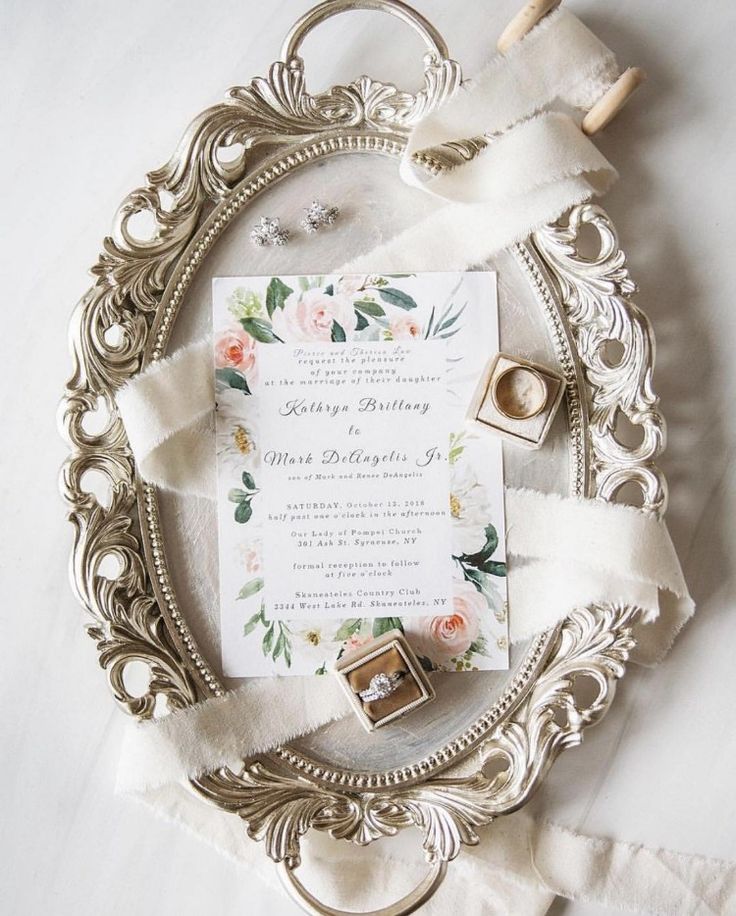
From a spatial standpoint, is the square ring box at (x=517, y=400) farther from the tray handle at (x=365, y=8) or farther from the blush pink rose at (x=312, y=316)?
the tray handle at (x=365, y=8)

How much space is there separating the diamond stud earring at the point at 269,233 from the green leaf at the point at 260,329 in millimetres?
57

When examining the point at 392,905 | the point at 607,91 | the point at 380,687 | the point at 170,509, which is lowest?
the point at 392,905

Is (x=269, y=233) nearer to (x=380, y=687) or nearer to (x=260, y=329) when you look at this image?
(x=260, y=329)

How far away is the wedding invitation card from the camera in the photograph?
0.60m

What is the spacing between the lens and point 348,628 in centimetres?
60

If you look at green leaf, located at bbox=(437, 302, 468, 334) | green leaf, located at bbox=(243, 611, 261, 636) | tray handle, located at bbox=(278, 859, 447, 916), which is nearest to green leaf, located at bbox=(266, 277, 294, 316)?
green leaf, located at bbox=(437, 302, 468, 334)

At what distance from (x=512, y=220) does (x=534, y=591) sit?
0.27m

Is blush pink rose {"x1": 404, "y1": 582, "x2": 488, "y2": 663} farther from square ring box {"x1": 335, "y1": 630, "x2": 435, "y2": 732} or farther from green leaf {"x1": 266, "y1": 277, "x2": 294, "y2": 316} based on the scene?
green leaf {"x1": 266, "y1": 277, "x2": 294, "y2": 316}

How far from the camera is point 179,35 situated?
67cm

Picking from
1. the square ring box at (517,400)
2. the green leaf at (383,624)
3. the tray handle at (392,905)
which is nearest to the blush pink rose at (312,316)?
the square ring box at (517,400)

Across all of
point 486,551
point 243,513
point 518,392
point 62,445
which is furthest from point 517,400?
point 62,445

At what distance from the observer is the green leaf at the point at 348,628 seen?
1.97 ft

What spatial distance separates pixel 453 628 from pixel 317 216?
319 millimetres


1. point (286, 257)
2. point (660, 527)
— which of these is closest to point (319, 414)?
point (286, 257)
